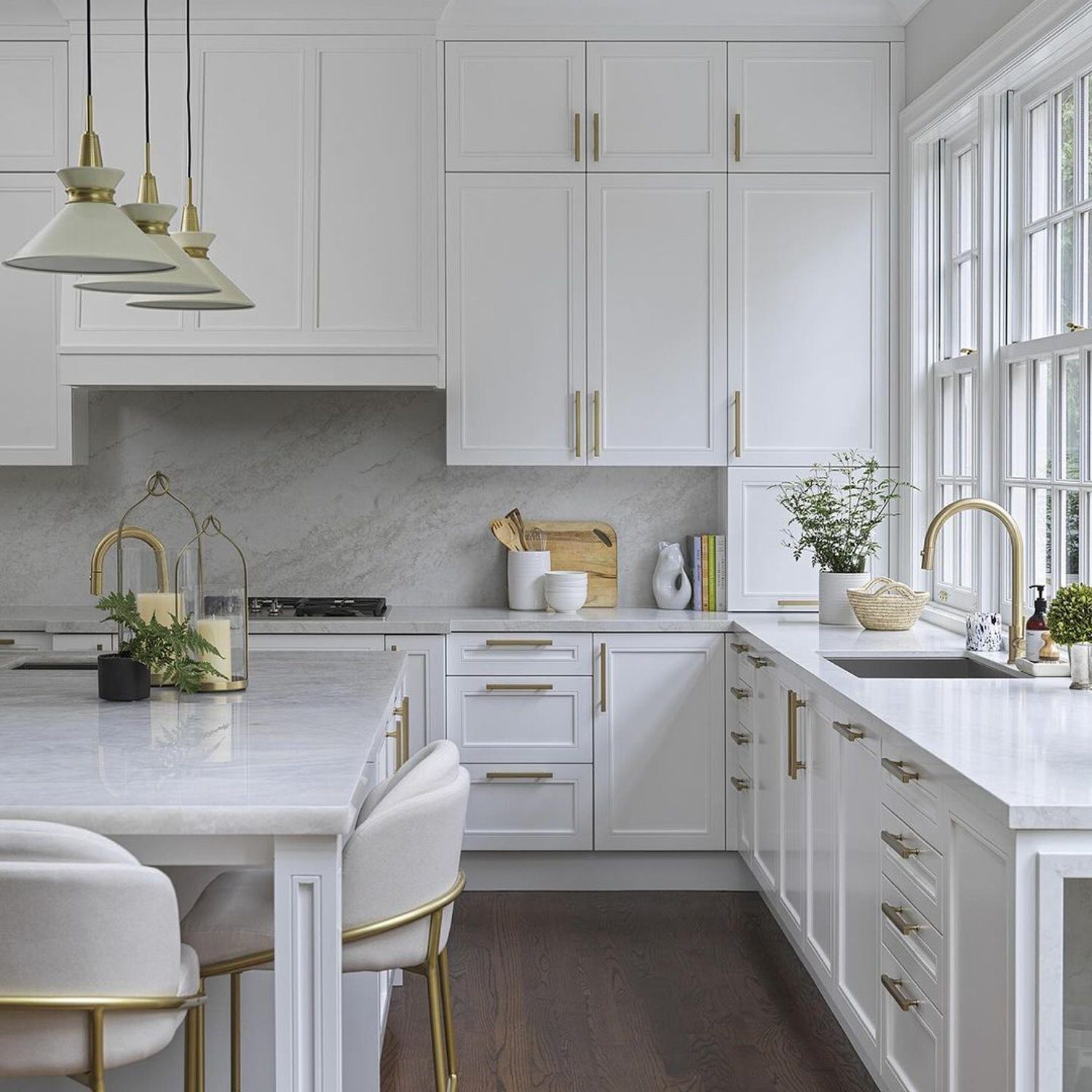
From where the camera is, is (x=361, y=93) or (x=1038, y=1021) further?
(x=361, y=93)

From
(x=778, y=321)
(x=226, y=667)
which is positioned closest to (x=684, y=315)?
(x=778, y=321)

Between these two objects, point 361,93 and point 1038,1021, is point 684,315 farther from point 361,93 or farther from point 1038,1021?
point 1038,1021

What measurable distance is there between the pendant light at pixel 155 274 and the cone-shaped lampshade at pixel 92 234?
107 millimetres

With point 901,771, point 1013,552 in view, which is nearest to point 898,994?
point 901,771

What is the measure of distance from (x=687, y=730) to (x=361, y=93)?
235cm

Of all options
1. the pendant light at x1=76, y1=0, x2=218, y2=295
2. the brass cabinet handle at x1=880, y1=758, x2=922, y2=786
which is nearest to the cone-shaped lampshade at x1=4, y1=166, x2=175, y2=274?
the pendant light at x1=76, y1=0, x2=218, y2=295

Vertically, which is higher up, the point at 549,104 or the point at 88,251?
the point at 549,104

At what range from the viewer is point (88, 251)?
2.20m

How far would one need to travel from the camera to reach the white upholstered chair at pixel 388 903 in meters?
2.11

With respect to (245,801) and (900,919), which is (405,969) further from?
(900,919)

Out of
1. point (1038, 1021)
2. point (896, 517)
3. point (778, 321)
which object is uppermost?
point (778, 321)

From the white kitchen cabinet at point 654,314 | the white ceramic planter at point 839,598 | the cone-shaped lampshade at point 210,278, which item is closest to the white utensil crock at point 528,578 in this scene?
the white kitchen cabinet at point 654,314

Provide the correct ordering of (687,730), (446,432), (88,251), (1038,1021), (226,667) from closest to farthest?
(1038,1021), (88,251), (226,667), (687,730), (446,432)

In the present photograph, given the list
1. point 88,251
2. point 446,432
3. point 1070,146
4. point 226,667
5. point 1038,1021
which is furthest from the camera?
point 446,432
